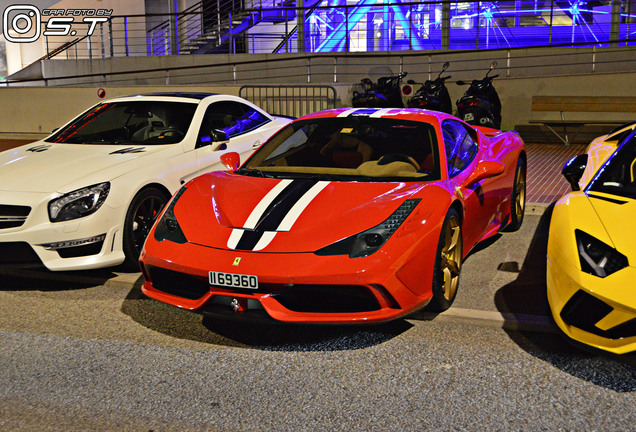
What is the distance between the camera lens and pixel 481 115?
526 inches

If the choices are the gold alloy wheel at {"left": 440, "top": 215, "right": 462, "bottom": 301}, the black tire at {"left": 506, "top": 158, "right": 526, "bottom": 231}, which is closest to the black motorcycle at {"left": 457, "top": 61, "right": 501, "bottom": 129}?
the black tire at {"left": 506, "top": 158, "right": 526, "bottom": 231}

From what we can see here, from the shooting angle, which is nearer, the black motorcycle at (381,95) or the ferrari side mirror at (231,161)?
the ferrari side mirror at (231,161)

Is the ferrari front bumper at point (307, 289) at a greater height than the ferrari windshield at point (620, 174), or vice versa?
the ferrari windshield at point (620, 174)

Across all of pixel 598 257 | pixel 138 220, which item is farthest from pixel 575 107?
pixel 598 257

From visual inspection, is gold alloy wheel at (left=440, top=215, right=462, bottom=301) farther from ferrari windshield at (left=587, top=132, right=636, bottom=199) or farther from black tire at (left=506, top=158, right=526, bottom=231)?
black tire at (left=506, top=158, right=526, bottom=231)

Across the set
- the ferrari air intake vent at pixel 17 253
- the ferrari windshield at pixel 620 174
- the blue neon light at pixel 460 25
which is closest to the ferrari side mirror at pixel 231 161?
the ferrari air intake vent at pixel 17 253

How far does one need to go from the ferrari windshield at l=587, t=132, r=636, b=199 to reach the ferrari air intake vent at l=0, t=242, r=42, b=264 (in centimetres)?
390

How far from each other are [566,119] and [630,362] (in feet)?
38.6

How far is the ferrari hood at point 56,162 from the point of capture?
18.0 ft

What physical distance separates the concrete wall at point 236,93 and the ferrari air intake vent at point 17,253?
420 inches

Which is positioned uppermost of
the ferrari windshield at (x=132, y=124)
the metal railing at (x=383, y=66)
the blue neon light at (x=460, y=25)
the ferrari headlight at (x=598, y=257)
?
the blue neon light at (x=460, y=25)

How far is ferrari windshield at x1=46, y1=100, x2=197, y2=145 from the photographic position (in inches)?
265

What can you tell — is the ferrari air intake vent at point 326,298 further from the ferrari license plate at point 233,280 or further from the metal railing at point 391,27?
the metal railing at point 391,27

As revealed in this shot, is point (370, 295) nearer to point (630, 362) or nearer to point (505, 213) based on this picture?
point (630, 362)
